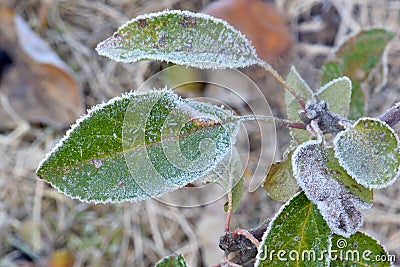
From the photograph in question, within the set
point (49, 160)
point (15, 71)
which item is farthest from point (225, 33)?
point (15, 71)

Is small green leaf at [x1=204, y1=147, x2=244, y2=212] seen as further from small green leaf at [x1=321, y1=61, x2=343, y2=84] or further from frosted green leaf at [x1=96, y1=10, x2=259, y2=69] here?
small green leaf at [x1=321, y1=61, x2=343, y2=84]

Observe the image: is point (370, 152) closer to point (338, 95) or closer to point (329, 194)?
point (329, 194)

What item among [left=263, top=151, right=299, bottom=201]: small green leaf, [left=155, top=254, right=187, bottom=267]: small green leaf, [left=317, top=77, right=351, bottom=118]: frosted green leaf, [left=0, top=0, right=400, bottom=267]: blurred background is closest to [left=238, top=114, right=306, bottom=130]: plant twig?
[left=263, top=151, right=299, bottom=201]: small green leaf

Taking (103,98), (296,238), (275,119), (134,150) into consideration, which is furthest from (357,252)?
(103,98)

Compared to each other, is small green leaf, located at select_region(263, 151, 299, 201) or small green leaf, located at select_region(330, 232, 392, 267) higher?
small green leaf, located at select_region(263, 151, 299, 201)

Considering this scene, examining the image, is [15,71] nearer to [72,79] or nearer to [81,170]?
[72,79]

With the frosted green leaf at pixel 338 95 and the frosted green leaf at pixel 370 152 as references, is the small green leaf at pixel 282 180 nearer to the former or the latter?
the frosted green leaf at pixel 370 152
